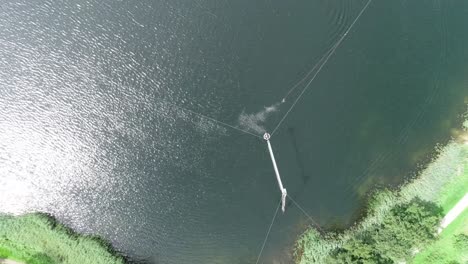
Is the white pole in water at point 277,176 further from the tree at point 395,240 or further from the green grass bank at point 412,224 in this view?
the tree at point 395,240

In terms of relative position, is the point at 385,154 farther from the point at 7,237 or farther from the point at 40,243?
the point at 7,237

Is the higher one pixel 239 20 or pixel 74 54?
pixel 239 20

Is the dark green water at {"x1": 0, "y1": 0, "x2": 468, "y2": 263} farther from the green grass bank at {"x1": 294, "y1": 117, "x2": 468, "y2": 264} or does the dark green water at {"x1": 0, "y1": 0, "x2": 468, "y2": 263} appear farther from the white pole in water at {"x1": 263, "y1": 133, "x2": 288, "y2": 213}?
the green grass bank at {"x1": 294, "y1": 117, "x2": 468, "y2": 264}

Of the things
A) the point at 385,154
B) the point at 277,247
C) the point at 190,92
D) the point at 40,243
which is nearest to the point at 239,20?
the point at 190,92

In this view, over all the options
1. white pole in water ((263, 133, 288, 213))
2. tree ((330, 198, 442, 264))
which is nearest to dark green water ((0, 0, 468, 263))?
white pole in water ((263, 133, 288, 213))

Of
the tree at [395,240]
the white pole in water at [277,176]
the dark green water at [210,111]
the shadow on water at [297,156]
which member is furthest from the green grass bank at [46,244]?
the tree at [395,240]

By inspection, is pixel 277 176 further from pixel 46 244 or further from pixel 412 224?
pixel 46 244

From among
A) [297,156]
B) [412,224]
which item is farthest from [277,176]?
[412,224]
